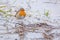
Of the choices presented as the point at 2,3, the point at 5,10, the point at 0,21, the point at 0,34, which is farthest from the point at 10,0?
the point at 0,34

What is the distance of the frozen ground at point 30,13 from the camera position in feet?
8.58

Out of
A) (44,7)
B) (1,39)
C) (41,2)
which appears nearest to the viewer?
(1,39)

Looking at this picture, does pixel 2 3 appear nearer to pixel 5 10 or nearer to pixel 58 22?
pixel 5 10

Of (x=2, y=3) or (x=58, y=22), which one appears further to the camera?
(x=2, y=3)

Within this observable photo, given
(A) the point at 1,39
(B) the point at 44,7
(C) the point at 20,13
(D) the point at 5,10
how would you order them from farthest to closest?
(B) the point at 44,7, (D) the point at 5,10, (C) the point at 20,13, (A) the point at 1,39

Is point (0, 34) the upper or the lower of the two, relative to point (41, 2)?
lower

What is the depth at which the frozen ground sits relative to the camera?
8.58 ft

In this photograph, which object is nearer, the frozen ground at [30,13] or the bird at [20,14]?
the frozen ground at [30,13]

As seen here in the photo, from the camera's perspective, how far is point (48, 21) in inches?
110

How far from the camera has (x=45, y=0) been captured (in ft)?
11.8

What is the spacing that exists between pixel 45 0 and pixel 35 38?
1.35 m

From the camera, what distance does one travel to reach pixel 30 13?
302cm

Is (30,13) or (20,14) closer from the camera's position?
(20,14)

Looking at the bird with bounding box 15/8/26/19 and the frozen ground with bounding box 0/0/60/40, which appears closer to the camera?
the frozen ground with bounding box 0/0/60/40
